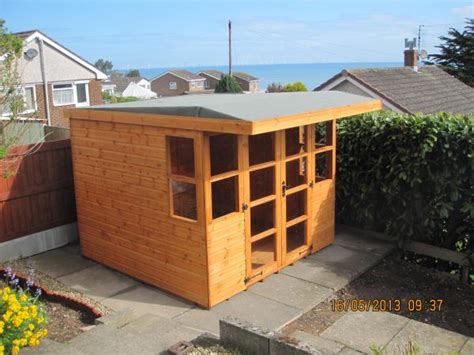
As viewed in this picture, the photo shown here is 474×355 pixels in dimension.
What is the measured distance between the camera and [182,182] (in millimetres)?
6473

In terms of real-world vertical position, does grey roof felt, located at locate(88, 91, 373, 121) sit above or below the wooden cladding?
above

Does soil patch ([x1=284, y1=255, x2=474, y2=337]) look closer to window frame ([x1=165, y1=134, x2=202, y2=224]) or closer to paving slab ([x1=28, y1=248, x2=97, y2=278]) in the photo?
window frame ([x1=165, y1=134, x2=202, y2=224])

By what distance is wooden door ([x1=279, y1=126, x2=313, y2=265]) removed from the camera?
7.02 m

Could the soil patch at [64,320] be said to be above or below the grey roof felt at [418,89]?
below

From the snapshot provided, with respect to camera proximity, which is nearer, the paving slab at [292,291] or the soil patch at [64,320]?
the soil patch at [64,320]

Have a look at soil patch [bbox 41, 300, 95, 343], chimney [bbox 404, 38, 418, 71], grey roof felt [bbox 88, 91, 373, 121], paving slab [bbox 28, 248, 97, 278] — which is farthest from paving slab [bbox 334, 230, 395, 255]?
chimney [bbox 404, 38, 418, 71]

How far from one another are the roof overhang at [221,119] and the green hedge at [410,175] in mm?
615

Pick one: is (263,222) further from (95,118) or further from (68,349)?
(68,349)

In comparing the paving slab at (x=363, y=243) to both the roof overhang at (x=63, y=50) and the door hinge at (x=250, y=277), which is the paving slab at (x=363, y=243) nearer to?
the door hinge at (x=250, y=277)

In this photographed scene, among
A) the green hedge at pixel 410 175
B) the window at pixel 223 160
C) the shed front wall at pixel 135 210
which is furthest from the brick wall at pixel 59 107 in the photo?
the green hedge at pixel 410 175

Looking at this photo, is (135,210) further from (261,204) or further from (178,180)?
(261,204)

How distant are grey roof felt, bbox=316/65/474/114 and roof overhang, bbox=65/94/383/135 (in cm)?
851

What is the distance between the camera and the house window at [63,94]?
26.7 metres

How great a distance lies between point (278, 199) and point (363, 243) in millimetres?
2165
